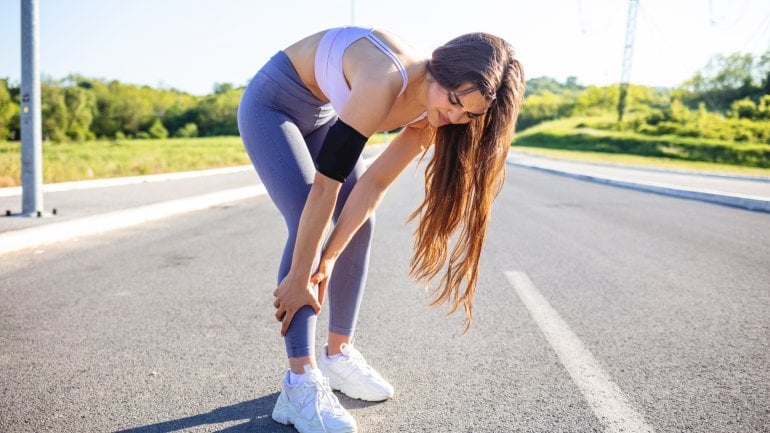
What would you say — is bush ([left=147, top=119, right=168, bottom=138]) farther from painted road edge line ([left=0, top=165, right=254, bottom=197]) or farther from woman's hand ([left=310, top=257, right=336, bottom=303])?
woman's hand ([left=310, top=257, right=336, bottom=303])

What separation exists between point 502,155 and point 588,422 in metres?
1.09

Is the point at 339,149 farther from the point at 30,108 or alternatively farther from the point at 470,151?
the point at 30,108

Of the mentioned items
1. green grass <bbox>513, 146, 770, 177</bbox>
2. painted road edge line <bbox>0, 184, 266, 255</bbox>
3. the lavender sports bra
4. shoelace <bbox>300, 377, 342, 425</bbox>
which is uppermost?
the lavender sports bra

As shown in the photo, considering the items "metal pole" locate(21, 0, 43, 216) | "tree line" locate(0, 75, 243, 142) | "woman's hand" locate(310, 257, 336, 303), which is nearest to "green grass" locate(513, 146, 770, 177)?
"metal pole" locate(21, 0, 43, 216)

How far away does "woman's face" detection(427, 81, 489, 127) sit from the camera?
6.07 ft

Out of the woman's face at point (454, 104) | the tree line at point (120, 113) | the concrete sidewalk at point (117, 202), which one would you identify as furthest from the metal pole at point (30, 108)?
the tree line at point (120, 113)

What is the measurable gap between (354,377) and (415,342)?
74 cm

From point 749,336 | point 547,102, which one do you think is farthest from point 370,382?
point 547,102

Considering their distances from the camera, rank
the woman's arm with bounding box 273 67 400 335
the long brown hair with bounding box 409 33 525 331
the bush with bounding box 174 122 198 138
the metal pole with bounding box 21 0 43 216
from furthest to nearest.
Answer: the bush with bounding box 174 122 198 138, the metal pole with bounding box 21 0 43 216, the long brown hair with bounding box 409 33 525 331, the woman's arm with bounding box 273 67 400 335

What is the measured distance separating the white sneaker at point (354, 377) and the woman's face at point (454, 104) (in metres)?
1.09

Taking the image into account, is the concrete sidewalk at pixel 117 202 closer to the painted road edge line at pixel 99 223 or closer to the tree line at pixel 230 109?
the painted road edge line at pixel 99 223

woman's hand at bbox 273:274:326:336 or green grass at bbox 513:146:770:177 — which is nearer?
woman's hand at bbox 273:274:326:336

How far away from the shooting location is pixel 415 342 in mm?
2961

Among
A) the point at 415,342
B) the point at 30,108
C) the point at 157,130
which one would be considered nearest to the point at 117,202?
the point at 30,108
